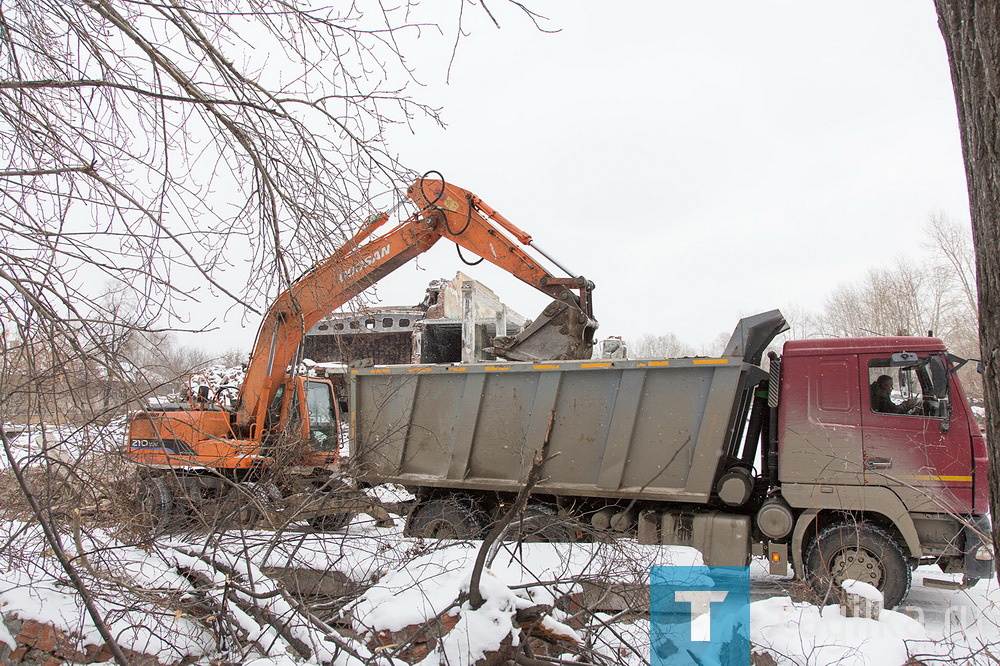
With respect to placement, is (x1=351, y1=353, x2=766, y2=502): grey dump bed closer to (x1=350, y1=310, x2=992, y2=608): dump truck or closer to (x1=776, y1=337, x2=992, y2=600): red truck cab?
(x1=350, y1=310, x2=992, y2=608): dump truck

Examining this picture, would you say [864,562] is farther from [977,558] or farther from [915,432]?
[915,432]

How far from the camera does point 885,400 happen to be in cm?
632

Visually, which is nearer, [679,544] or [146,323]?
[146,323]

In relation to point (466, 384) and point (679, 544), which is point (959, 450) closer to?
point (679, 544)

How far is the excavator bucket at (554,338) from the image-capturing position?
7.78 m

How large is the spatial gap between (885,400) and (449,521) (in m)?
4.52

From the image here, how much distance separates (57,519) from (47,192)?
1545 mm

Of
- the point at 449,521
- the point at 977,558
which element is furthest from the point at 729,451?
the point at 449,521

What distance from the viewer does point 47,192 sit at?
3014 mm

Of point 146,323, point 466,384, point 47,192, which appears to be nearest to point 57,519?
point 146,323

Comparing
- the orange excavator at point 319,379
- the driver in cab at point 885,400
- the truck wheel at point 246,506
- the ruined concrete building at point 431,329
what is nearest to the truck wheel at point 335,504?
the orange excavator at point 319,379

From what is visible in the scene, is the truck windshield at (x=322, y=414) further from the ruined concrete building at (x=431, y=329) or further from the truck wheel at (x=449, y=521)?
the ruined concrete building at (x=431, y=329)

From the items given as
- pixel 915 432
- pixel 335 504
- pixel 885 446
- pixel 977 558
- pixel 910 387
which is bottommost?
pixel 977 558

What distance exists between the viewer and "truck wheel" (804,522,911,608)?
20.0ft
